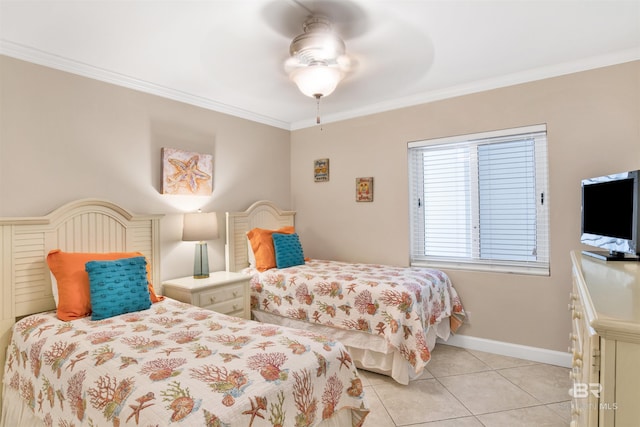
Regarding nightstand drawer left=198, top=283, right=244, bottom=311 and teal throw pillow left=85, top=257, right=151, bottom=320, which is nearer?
teal throw pillow left=85, top=257, right=151, bottom=320

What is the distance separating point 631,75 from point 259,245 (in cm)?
347

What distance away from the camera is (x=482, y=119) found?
3.23m

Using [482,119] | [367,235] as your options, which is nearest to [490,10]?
[482,119]

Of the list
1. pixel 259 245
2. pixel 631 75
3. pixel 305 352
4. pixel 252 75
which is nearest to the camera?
pixel 305 352

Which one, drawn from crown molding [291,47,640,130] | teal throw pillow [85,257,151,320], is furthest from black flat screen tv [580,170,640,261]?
teal throw pillow [85,257,151,320]

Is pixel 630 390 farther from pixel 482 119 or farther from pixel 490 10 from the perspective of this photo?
pixel 482 119

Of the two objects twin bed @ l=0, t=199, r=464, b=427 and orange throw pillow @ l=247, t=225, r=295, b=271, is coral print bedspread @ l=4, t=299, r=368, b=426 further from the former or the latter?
orange throw pillow @ l=247, t=225, r=295, b=271

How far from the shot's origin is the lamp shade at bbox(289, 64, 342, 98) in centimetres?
231

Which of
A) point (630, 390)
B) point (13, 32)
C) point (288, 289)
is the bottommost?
point (288, 289)

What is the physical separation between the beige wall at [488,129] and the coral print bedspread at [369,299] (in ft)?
1.33

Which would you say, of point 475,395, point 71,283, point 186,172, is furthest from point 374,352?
point 186,172

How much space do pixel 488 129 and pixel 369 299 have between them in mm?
1944

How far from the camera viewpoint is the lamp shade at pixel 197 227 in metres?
3.14

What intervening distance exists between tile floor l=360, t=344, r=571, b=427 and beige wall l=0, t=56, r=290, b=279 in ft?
7.08
